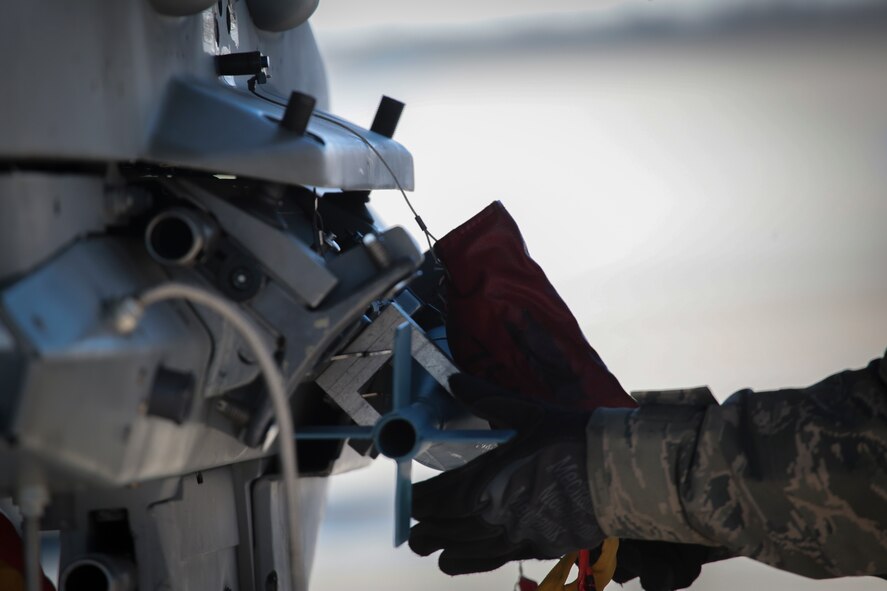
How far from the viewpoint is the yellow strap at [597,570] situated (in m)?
1.52

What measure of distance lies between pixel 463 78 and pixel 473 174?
0.36 m

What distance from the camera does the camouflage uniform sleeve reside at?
48.0 inches

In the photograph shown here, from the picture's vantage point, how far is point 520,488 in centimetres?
136

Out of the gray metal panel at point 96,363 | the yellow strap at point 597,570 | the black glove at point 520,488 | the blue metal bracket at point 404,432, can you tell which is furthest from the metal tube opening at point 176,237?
the yellow strap at point 597,570

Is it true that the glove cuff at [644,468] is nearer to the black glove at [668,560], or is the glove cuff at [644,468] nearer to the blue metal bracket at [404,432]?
the blue metal bracket at [404,432]

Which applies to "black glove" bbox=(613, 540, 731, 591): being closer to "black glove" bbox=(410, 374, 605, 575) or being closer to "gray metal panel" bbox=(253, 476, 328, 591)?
"black glove" bbox=(410, 374, 605, 575)

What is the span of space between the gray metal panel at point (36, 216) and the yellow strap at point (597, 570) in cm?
78

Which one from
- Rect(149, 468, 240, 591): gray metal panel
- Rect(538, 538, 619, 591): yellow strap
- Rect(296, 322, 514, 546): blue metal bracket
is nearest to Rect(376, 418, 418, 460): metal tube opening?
Rect(296, 322, 514, 546): blue metal bracket

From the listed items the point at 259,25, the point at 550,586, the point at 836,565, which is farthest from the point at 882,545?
the point at 259,25

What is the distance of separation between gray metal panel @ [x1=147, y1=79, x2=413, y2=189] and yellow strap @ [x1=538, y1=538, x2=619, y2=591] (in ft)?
2.03

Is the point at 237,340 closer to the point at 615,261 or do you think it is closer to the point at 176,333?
the point at 176,333

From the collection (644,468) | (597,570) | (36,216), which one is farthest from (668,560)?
(36,216)

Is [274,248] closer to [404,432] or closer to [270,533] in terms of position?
[404,432]

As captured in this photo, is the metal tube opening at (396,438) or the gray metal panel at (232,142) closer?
the gray metal panel at (232,142)
